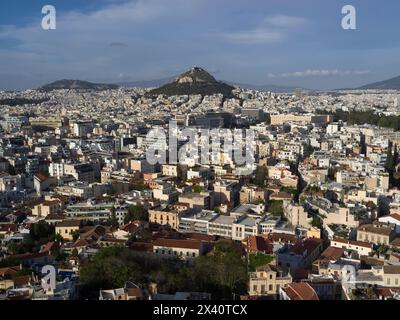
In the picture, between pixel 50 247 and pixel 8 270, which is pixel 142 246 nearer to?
pixel 50 247

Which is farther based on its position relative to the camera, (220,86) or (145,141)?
(220,86)

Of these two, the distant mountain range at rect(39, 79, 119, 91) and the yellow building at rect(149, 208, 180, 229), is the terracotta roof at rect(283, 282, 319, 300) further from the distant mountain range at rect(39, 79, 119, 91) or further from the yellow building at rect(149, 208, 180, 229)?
the distant mountain range at rect(39, 79, 119, 91)

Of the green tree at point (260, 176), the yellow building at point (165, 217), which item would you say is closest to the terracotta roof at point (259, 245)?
the yellow building at point (165, 217)

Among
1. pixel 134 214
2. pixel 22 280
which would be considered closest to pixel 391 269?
pixel 22 280

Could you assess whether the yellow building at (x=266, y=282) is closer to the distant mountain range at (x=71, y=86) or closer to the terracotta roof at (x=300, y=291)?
the terracotta roof at (x=300, y=291)

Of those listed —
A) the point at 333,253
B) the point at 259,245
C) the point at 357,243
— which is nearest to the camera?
the point at 333,253
